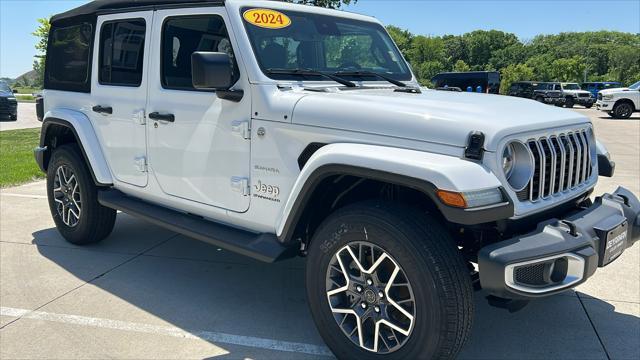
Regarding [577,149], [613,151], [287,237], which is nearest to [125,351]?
[287,237]

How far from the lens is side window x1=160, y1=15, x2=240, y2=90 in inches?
141

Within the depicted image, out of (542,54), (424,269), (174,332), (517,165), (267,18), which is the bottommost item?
(174,332)

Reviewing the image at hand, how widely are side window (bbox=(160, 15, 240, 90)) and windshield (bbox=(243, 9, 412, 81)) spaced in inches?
9.6

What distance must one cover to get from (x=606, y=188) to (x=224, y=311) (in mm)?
6433

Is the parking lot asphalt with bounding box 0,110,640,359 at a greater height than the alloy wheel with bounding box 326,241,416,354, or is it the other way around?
the alloy wheel with bounding box 326,241,416,354

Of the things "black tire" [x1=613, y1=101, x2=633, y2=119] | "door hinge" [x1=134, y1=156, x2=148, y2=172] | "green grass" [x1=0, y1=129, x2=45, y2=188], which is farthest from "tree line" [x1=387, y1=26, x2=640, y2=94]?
"door hinge" [x1=134, y1=156, x2=148, y2=172]

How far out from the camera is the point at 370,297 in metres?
2.85

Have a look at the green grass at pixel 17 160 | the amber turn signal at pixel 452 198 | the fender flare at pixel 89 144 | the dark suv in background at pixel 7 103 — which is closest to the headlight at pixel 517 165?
the amber turn signal at pixel 452 198

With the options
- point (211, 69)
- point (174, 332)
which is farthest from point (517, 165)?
point (174, 332)

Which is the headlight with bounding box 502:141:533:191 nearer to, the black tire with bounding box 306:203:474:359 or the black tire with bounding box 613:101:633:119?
the black tire with bounding box 306:203:474:359

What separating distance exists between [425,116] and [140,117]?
2386 mm

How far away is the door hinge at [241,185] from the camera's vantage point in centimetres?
339

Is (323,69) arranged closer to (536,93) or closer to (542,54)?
(536,93)

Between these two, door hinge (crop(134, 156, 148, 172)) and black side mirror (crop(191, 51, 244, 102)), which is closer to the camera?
black side mirror (crop(191, 51, 244, 102))
